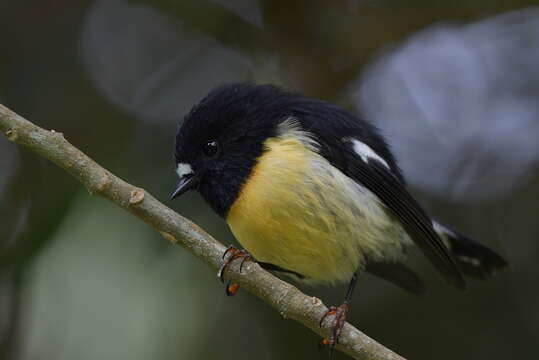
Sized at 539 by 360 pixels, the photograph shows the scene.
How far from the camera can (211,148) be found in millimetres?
2799

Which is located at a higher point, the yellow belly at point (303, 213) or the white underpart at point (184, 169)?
the yellow belly at point (303, 213)

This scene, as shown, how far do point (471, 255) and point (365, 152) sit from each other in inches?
33.8

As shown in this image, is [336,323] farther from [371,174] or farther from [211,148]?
[211,148]

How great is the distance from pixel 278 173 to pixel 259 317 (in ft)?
5.26

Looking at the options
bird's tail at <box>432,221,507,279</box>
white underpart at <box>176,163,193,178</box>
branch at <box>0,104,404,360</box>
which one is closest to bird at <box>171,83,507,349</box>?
white underpart at <box>176,163,193,178</box>

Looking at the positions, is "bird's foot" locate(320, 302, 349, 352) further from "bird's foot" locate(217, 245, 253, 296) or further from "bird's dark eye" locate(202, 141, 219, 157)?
"bird's dark eye" locate(202, 141, 219, 157)

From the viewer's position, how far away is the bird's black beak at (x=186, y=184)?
8.96ft

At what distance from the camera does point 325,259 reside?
2736 millimetres

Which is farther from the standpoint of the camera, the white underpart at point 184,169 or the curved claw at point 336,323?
the white underpart at point 184,169

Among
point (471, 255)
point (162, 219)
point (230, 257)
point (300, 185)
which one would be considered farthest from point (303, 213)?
point (471, 255)

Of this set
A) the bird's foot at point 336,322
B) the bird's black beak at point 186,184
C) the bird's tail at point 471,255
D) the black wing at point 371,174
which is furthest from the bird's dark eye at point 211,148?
the bird's tail at point 471,255

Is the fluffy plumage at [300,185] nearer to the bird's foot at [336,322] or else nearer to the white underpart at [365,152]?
the white underpart at [365,152]

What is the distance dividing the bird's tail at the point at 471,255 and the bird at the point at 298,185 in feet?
1.27

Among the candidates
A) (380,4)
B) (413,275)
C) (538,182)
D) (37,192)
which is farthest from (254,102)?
(538,182)
